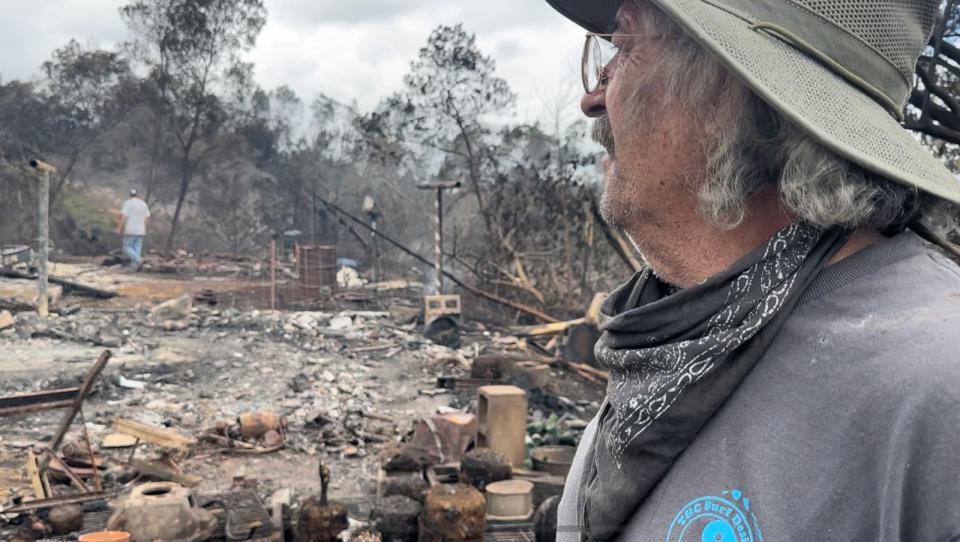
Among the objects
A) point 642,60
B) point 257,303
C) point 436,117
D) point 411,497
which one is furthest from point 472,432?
point 436,117

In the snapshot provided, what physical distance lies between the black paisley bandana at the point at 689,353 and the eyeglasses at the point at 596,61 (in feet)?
1.59

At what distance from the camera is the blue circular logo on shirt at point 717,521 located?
0.98 meters

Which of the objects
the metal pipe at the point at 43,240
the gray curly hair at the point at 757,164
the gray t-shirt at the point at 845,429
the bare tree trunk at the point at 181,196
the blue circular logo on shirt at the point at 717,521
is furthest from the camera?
the bare tree trunk at the point at 181,196

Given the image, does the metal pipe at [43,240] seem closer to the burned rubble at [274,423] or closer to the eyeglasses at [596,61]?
the burned rubble at [274,423]

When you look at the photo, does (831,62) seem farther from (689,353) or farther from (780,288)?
(689,353)

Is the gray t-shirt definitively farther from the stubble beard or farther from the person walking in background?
the person walking in background

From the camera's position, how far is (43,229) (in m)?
12.2

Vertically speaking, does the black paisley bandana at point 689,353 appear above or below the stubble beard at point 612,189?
below

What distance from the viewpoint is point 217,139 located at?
29.3 metres

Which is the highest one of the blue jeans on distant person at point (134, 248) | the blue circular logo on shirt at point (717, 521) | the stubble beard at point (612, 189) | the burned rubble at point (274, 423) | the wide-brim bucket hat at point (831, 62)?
the wide-brim bucket hat at point (831, 62)

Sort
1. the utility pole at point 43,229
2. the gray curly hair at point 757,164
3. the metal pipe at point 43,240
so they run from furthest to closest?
the metal pipe at point 43,240, the utility pole at point 43,229, the gray curly hair at point 757,164

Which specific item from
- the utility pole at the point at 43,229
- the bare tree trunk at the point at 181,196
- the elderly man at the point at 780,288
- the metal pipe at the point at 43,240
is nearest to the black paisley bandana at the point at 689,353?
the elderly man at the point at 780,288

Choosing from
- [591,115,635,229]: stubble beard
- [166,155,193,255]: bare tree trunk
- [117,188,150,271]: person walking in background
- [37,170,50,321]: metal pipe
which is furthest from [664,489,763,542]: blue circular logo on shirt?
[166,155,193,255]: bare tree trunk

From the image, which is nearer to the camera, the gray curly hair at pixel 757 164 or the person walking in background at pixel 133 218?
the gray curly hair at pixel 757 164
